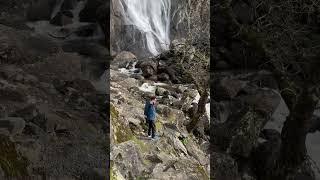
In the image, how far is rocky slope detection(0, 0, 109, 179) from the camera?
9.30 metres

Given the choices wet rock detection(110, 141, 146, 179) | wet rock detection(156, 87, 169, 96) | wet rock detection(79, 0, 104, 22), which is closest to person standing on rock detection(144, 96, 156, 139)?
wet rock detection(110, 141, 146, 179)

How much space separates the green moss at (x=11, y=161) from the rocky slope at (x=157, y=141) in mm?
1844

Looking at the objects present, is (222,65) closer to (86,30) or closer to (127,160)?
(127,160)

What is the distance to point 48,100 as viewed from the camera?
42.1ft

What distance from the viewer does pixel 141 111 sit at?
15.5 metres

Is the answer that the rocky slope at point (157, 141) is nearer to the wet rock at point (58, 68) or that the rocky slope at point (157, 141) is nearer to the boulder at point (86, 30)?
the wet rock at point (58, 68)

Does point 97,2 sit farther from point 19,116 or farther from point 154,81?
point 19,116

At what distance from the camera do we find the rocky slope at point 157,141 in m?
10.1

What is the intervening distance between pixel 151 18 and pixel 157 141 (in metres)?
21.6

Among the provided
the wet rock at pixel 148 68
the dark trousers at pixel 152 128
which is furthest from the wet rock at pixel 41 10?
the dark trousers at pixel 152 128

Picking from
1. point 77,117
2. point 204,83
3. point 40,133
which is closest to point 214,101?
point 204,83

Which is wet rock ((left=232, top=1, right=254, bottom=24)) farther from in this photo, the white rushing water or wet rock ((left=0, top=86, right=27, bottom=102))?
the white rushing water

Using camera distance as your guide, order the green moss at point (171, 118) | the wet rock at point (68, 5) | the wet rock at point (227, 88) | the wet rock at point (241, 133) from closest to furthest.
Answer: the wet rock at point (241, 133) → the wet rock at point (227, 88) → the green moss at point (171, 118) → the wet rock at point (68, 5)

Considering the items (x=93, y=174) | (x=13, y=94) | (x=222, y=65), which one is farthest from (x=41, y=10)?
(x=93, y=174)
